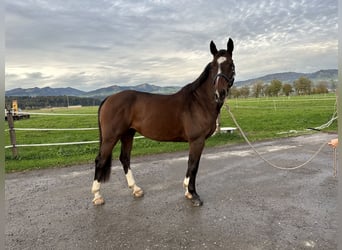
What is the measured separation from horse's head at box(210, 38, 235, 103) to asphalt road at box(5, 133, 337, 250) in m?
1.61

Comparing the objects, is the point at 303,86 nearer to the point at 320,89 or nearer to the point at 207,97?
the point at 320,89

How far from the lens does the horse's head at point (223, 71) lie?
328 cm

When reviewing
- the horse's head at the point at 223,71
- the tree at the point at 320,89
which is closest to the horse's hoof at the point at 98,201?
the horse's head at the point at 223,71

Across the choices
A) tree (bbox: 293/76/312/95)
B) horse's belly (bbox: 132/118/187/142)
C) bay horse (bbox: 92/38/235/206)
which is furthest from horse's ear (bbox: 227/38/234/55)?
tree (bbox: 293/76/312/95)

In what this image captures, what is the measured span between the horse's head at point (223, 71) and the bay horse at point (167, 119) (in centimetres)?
17

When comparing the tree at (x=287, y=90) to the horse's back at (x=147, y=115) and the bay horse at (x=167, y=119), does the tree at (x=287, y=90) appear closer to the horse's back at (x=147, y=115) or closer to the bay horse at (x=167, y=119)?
the bay horse at (x=167, y=119)

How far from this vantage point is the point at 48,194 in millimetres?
4082

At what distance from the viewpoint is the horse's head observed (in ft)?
10.8

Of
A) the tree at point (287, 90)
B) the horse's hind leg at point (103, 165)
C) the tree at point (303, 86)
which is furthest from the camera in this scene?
the tree at point (287, 90)

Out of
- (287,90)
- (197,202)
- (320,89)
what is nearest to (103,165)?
(197,202)

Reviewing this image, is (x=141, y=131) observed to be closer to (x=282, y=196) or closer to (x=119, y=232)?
(x=119, y=232)

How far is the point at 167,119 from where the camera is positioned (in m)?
3.76

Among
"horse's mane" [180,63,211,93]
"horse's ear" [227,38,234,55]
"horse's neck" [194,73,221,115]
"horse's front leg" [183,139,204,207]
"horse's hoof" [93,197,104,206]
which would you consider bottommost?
"horse's hoof" [93,197,104,206]

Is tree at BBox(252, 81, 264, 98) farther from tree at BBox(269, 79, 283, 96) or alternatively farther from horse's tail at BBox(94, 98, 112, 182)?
horse's tail at BBox(94, 98, 112, 182)
